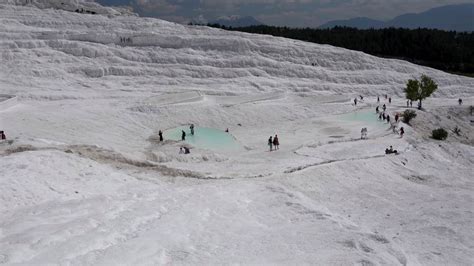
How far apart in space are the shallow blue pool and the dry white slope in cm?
115

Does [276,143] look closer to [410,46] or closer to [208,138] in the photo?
[208,138]

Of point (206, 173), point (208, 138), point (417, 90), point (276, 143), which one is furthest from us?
point (417, 90)

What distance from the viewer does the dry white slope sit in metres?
12.6

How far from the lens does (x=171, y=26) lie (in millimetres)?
77562

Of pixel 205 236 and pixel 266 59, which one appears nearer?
pixel 205 236

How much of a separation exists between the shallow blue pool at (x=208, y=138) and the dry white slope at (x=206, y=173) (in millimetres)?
1145

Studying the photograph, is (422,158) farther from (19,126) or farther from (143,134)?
(19,126)

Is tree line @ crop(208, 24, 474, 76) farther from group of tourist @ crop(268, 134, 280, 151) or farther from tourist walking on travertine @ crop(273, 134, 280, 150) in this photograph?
tourist walking on travertine @ crop(273, 134, 280, 150)

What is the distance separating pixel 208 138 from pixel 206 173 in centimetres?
1108

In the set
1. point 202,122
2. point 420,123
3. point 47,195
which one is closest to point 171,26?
point 202,122

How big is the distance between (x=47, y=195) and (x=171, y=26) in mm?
65419

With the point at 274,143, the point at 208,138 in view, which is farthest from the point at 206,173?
the point at 208,138

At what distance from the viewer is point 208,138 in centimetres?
3222

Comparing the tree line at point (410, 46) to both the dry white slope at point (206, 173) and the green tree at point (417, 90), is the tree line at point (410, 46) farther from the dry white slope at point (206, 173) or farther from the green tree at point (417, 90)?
the green tree at point (417, 90)
